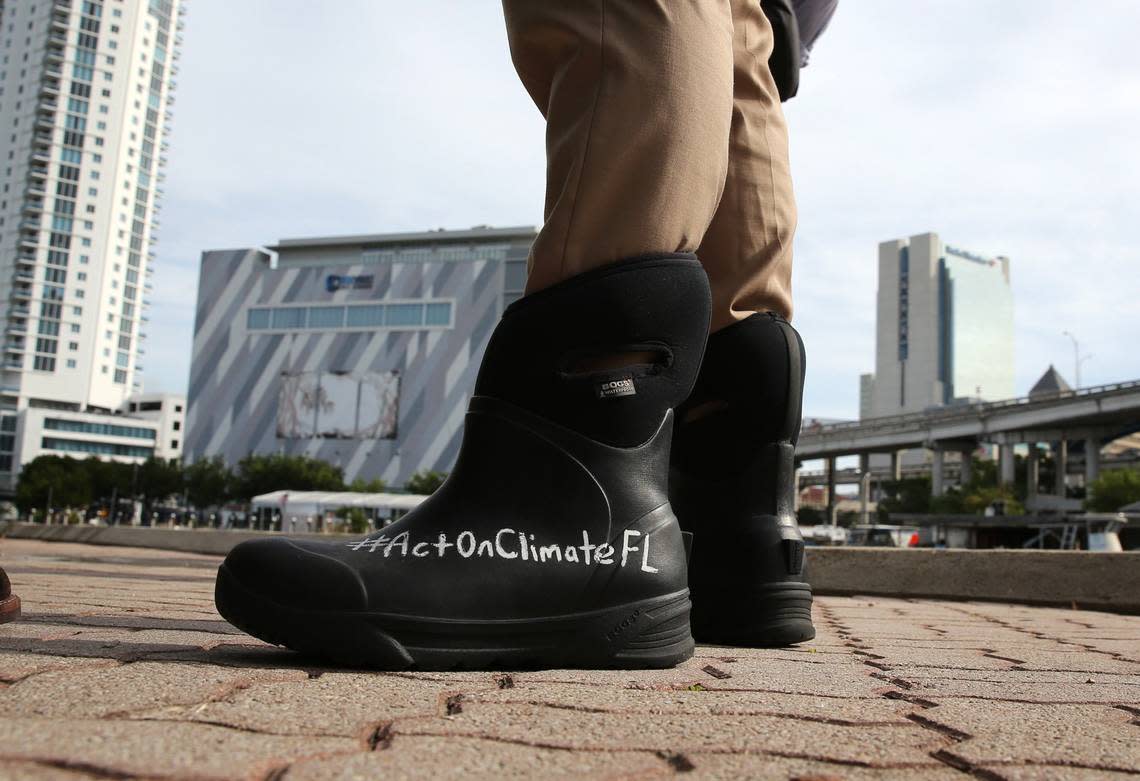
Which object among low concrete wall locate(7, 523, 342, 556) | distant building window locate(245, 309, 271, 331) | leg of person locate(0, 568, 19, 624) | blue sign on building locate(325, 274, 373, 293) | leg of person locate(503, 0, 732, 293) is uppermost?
blue sign on building locate(325, 274, 373, 293)

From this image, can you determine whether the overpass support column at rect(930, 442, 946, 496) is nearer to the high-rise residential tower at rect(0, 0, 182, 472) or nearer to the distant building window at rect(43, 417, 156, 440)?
the distant building window at rect(43, 417, 156, 440)

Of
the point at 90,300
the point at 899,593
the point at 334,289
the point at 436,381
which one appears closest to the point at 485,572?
the point at 899,593

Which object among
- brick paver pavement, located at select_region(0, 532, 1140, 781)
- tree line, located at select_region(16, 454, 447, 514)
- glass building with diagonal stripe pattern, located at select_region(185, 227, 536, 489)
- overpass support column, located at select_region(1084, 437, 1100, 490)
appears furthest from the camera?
glass building with diagonal stripe pattern, located at select_region(185, 227, 536, 489)

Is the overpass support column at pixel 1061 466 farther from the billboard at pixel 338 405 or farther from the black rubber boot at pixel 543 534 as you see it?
the black rubber boot at pixel 543 534

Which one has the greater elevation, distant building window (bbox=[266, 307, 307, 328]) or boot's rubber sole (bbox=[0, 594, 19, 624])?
distant building window (bbox=[266, 307, 307, 328])

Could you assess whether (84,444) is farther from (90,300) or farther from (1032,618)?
(1032,618)

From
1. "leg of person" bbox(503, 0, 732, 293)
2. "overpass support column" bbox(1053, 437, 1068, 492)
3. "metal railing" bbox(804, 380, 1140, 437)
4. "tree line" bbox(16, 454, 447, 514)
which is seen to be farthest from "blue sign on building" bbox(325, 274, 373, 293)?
"leg of person" bbox(503, 0, 732, 293)

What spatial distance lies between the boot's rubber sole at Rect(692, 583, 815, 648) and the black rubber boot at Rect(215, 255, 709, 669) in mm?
443

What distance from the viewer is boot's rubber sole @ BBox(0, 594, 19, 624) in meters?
1.23

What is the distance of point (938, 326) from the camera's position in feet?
361

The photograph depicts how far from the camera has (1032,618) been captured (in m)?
3.04

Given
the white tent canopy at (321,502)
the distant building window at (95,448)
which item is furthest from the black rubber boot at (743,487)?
the distant building window at (95,448)

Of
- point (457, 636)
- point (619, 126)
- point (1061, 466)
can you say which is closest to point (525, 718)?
point (457, 636)

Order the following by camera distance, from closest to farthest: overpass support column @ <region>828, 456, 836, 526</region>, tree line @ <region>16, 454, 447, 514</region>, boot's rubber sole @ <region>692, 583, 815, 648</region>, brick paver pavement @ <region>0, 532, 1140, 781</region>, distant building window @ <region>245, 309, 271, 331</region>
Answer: brick paver pavement @ <region>0, 532, 1140, 781</region>
boot's rubber sole @ <region>692, 583, 815, 648</region>
tree line @ <region>16, 454, 447, 514</region>
overpass support column @ <region>828, 456, 836, 526</region>
distant building window @ <region>245, 309, 271, 331</region>
